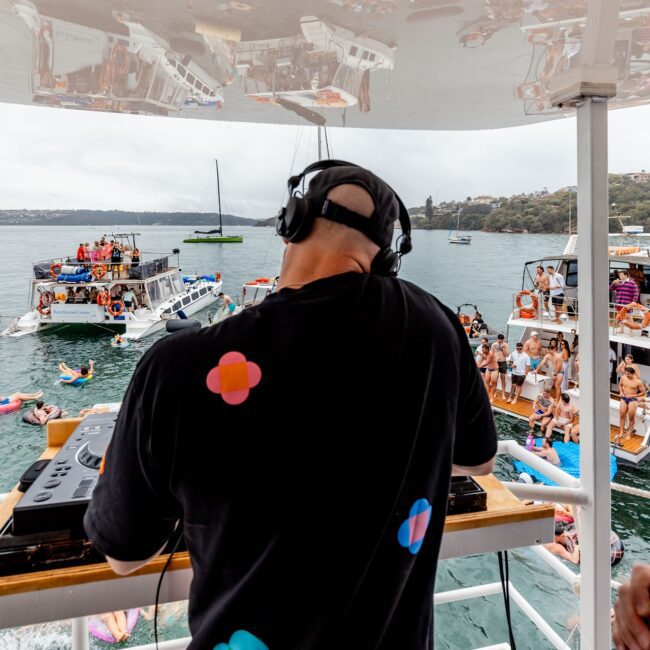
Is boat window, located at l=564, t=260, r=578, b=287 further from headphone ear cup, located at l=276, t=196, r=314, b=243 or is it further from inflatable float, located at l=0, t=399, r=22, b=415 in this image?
inflatable float, located at l=0, t=399, r=22, b=415

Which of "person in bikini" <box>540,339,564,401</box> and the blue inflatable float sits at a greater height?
"person in bikini" <box>540,339,564,401</box>

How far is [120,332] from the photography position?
39.4ft

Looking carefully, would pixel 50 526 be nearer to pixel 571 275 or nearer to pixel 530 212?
pixel 530 212

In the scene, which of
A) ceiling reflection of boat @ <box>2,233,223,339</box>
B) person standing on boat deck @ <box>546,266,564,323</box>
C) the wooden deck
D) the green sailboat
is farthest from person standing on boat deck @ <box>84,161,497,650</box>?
ceiling reflection of boat @ <box>2,233,223,339</box>

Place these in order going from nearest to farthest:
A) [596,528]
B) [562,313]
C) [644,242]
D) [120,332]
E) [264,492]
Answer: [264,492] < [596,528] < [562,313] < [644,242] < [120,332]

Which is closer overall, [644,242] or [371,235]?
→ [371,235]

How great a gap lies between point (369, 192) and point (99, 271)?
12008 millimetres

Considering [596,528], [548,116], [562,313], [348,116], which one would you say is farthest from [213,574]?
[562,313]

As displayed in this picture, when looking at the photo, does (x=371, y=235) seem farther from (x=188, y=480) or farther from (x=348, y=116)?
(x=348, y=116)

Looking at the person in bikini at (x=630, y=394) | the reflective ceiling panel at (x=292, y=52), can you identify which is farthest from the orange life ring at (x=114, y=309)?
the reflective ceiling panel at (x=292, y=52)

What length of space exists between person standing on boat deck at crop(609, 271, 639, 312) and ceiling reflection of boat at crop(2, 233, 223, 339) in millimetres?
8639

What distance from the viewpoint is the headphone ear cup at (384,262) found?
504mm

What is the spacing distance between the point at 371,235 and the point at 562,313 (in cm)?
775

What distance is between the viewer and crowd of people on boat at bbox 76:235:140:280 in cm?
1099
